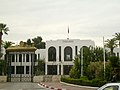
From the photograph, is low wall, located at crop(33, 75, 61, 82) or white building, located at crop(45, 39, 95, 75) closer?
low wall, located at crop(33, 75, 61, 82)

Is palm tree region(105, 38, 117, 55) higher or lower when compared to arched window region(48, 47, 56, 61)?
higher

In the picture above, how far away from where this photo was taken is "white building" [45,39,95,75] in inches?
2884

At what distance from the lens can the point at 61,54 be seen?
73.8m

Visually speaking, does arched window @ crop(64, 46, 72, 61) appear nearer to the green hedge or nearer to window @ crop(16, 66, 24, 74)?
window @ crop(16, 66, 24, 74)


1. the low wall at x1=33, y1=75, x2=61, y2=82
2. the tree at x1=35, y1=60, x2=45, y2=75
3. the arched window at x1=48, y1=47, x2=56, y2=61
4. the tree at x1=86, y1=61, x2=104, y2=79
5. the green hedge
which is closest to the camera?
the green hedge

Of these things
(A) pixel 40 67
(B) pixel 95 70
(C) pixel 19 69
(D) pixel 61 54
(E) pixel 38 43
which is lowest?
(C) pixel 19 69

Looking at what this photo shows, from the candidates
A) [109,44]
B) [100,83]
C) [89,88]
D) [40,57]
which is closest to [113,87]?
[100,83]

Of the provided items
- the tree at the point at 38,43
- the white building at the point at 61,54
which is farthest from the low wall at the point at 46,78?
the tree at the point at 38,43

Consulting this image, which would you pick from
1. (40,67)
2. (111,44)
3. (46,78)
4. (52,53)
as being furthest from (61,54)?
(46,78)

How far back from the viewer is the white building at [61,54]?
73.2 m

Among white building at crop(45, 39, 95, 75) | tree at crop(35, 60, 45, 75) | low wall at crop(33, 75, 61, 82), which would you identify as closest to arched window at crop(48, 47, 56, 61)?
white building at crop(45, 39, 95, 75)

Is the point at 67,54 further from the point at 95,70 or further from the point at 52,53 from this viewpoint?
the point at 95,70

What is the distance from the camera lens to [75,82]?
3944cm

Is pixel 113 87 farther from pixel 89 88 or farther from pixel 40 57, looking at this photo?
pixel 40 57
